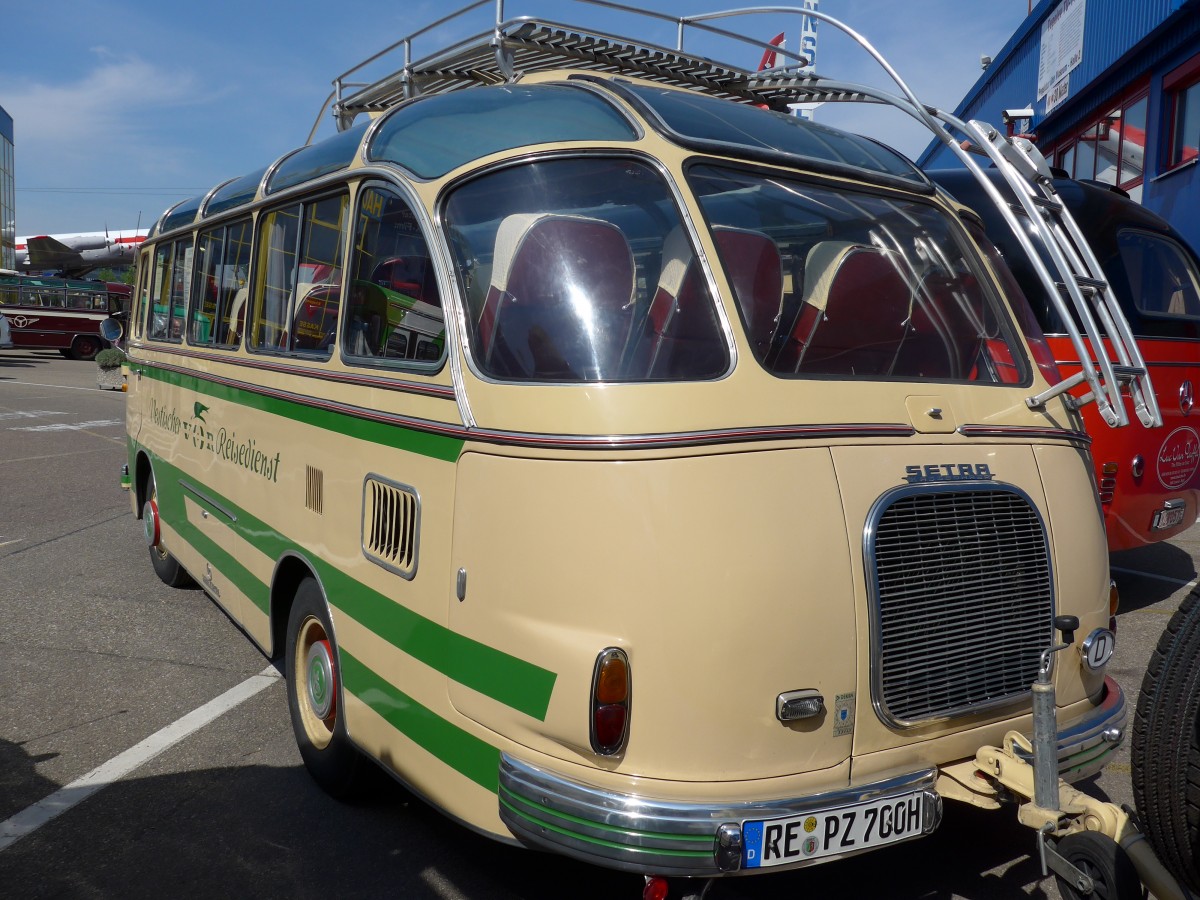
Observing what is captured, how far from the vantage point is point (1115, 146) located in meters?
19.2

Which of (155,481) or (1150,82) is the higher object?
(1150,82)

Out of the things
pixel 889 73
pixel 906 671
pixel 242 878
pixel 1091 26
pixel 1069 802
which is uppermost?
pixel 1091 26

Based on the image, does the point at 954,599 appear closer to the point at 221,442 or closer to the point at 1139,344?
the point at 221,442

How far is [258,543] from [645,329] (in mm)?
2433

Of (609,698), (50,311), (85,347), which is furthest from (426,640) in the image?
(85,347)

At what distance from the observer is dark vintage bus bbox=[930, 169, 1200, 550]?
6438 mm

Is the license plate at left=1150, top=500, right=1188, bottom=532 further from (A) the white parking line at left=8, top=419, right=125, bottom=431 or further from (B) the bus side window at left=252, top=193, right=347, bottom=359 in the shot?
(A) the white parking line at left=8, top=419, right=125, bottom=431

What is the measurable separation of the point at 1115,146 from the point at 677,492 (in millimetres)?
19519

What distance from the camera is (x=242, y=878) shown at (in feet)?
11.6

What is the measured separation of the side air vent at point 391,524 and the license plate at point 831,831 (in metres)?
1.29

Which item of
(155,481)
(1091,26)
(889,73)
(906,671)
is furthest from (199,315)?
(1091,26)

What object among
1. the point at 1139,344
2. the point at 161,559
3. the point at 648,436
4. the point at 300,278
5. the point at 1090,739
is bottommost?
the point at 161,559

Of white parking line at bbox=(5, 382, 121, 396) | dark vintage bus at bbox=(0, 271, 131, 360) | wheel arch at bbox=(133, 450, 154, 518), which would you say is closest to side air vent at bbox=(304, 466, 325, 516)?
wheel arch at bbox=(133, 450, 154, 518)

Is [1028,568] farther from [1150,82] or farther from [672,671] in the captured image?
[1150,82]
